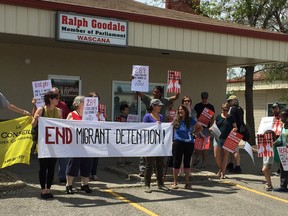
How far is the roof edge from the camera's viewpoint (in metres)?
8.96

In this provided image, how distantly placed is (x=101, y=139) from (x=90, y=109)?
0.59 metres

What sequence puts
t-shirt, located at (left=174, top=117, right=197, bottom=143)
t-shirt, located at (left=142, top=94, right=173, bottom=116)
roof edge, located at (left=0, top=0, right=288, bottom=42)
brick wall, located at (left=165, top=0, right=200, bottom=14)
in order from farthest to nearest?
brick wall, located at (left=165, top=0, right=200, bottom=14) → roof edge, located at (left=0, top=0, right=288, bottom=42) → t-shirt, located at (left=142, top=94, right=173, bottom=116) → t-shirt, located at (left=174, top=117, right=197, bottom=143)

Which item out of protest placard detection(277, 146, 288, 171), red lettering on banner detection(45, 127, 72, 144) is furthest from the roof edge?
protest placard detection(277, 146, 288, 171)

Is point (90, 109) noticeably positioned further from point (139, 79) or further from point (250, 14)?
point (250, 14)

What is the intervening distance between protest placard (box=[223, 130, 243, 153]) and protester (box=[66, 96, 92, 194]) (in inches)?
129

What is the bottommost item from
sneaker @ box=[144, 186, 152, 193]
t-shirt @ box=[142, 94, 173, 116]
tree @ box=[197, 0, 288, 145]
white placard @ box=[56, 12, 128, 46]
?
sneaker @ box=[144, 186, 152, 193]

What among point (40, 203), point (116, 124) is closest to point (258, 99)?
point (116, 124)

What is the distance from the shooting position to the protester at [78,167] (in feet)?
23.4

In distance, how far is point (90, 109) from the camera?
745cm

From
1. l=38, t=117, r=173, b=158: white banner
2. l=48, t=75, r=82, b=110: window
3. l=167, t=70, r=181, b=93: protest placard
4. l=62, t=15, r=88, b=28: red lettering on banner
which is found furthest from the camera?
l=48, t=75, r=82, b=110: window

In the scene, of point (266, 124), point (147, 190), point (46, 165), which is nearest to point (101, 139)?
point (46, 165)

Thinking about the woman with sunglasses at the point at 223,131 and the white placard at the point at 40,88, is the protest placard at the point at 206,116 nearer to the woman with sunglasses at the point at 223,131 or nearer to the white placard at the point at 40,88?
the woman with sunglasses at the point at 223,131

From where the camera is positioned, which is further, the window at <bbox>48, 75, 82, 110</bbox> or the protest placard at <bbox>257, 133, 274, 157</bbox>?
the window at <bbox>48, 75, 82, 110</bbox>

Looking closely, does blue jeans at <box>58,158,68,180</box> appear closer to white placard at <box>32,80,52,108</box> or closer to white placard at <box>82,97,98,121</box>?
white placard at <box>82,97,98,121</box>
